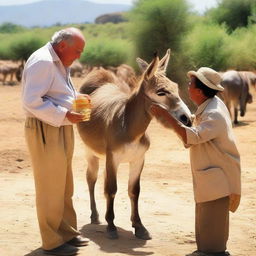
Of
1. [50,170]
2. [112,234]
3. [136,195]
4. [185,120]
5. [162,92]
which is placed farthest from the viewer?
[136,195]

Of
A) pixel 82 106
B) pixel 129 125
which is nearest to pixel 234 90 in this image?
pixel 129 125

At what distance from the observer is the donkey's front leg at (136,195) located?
258 inches

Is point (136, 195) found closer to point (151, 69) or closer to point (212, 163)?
point (151, 69)

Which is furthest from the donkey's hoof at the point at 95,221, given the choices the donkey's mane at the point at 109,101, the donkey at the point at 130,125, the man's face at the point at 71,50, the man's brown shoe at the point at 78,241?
the man's face at the point at 71,50

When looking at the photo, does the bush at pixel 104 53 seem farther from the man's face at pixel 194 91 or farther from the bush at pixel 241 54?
the man's face at pixel 194 91

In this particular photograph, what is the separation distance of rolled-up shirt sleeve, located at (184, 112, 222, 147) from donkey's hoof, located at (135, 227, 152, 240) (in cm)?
183

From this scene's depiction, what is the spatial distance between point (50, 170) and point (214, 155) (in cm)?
157

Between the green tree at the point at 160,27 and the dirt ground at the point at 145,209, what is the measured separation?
10761mm

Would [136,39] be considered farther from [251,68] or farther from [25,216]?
[25,216]

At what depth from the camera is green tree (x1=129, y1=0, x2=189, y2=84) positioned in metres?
23.2

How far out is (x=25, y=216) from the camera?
724 centimetres

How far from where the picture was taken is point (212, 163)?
5.22 m

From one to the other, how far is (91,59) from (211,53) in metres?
27.8

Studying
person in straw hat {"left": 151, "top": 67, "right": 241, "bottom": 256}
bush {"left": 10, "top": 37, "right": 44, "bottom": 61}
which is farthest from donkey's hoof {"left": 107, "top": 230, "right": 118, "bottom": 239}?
bush {"left": 10, "top": 37, "right": 44, "bottom": 61}
